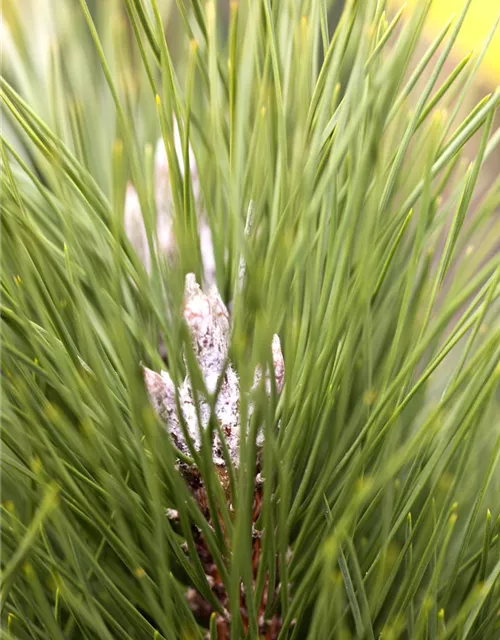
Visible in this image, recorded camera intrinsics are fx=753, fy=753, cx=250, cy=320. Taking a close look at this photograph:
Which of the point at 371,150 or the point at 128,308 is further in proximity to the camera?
the point at 128,308

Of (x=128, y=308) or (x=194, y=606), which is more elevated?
(x=128, y=308)

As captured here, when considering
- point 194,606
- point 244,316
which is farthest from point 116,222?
point 194,606

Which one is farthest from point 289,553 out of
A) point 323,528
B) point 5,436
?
point 5,436

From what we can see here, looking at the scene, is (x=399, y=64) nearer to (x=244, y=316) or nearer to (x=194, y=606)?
(x=244, y=316)

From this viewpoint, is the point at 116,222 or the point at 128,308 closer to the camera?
the point at 116,222

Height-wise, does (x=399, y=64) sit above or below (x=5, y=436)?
above

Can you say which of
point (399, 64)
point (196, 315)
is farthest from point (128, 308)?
point (399, 64)

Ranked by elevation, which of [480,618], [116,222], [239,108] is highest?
[239,108]

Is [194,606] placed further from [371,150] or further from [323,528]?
[371,150]
